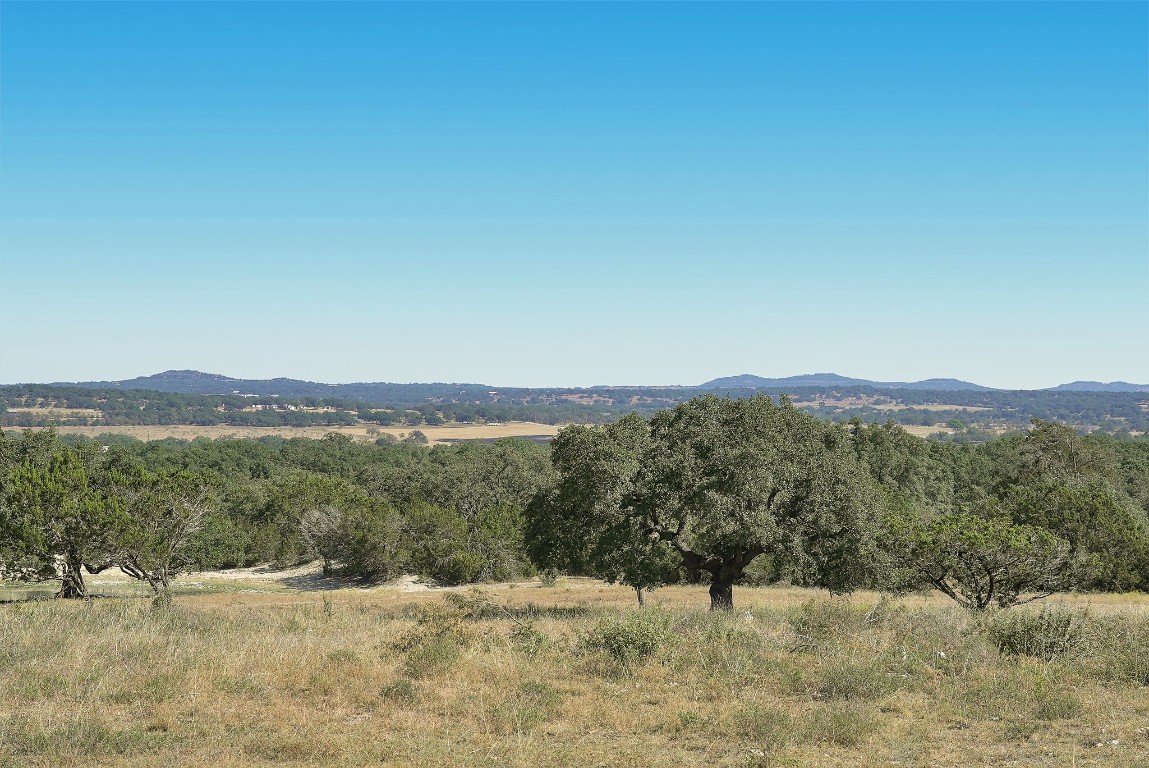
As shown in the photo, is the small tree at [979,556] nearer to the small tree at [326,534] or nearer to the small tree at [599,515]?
the small tree at [599,515]

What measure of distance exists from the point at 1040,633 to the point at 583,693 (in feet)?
25.6

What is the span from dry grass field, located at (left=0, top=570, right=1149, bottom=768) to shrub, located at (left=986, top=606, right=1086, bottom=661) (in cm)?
12

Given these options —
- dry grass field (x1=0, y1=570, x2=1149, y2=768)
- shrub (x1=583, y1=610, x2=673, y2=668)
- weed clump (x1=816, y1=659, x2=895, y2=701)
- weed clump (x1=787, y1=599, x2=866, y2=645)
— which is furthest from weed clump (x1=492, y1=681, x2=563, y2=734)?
weed clump (x1=787, y1=599, x2=866, y2=645)

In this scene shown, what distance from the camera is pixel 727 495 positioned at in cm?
2556

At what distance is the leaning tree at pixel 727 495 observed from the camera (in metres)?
25.8

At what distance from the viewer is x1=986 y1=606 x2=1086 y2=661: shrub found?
1354 cm

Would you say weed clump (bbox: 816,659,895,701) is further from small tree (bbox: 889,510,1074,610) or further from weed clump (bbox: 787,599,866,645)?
small tree (bbox: 889,510,1074,610)

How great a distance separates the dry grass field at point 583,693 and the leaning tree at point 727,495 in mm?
9432

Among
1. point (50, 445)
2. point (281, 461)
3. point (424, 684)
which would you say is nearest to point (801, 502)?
point (424, 684)

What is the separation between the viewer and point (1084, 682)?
12016 mm

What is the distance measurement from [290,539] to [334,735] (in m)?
68.8

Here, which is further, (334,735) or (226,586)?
(226,586)

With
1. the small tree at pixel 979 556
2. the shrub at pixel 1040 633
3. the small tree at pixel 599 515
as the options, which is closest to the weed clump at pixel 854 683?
the shrub at pixel 1040 633

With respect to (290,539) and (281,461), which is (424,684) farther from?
(281,461)
